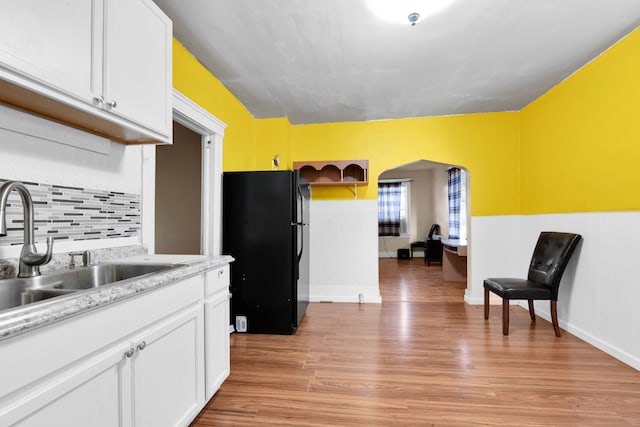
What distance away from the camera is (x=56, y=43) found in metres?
1.16

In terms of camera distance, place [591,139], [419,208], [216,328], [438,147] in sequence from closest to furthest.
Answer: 1. [216,328]
2. [591,139]
3. [438,147]
4. [419,208]

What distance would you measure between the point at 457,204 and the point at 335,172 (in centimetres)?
399

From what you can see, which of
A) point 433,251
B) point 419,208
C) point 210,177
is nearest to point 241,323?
point 210,177

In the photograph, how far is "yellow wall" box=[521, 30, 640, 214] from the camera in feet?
7.70

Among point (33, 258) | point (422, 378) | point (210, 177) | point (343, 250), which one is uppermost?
point (210, 177)

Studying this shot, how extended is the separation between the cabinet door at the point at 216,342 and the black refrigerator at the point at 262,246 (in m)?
0.99

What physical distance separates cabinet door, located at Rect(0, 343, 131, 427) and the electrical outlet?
1895 mm

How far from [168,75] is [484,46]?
2.31m

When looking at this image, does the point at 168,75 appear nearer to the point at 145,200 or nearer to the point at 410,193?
the point at 145,200

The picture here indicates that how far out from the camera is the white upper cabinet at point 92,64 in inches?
41.6

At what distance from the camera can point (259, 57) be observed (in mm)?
2586

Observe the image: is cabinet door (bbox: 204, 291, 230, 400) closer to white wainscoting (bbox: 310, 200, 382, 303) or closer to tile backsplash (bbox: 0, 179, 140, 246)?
tile backsplash (bbox: 0, 179, 140, 246)

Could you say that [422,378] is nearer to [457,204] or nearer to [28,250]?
[28,250]

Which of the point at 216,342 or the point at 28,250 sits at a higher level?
the point at 28,250
